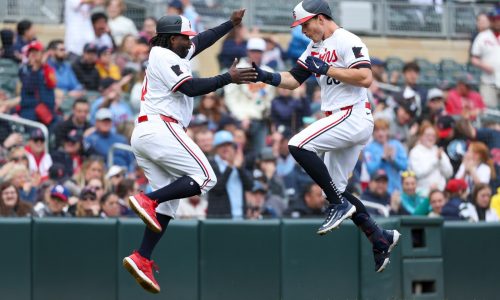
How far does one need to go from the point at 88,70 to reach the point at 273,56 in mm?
2578

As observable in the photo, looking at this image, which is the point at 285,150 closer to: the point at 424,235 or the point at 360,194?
the point at 360,194

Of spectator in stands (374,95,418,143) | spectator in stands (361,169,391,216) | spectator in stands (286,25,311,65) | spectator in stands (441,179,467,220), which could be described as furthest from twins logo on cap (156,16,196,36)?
spectator in stands (286,25,311,65)

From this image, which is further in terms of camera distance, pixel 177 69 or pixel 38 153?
pixel 38 153

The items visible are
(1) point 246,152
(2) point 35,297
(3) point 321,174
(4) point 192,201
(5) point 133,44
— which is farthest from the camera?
(5) point 133,44

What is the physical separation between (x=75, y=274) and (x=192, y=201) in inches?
87.7

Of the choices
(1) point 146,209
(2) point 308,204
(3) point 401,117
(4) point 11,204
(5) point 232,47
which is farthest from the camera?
(5) point 232,47

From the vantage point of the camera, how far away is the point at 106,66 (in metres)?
14.3

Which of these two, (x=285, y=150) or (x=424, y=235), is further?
(x=285, y=150)

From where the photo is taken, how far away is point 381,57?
17219mm

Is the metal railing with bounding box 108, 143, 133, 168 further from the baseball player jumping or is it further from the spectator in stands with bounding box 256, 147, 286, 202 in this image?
the baseball player jumping

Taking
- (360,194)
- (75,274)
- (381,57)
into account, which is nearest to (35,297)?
(75,274)

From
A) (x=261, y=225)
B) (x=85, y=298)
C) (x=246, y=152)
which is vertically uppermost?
(x=246, y=152)

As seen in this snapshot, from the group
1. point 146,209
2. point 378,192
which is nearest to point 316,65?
point 146,209

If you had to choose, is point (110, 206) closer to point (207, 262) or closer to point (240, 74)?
point (207, 262)
